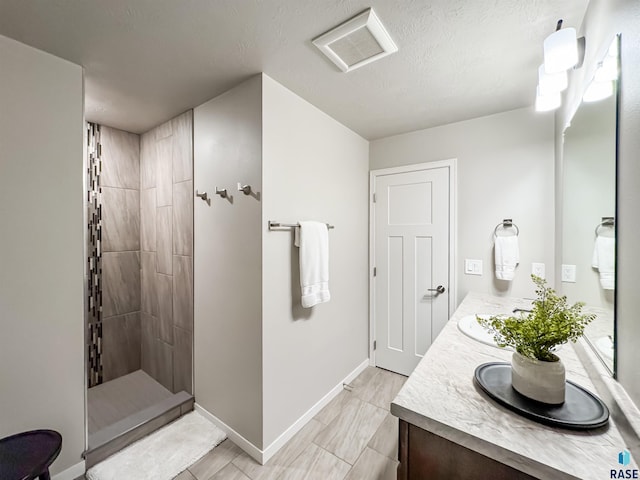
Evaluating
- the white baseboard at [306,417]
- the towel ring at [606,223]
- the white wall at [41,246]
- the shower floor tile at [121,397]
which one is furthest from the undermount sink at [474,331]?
the shower floor tile at [121,397]

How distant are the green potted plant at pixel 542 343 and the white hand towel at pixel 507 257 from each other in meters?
1.36

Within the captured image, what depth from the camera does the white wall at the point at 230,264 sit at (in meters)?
1.72

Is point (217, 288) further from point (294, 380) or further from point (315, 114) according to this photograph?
point (315, 114)

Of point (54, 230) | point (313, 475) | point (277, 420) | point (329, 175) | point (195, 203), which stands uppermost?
point (329, 175)

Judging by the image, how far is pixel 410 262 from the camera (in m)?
2.63

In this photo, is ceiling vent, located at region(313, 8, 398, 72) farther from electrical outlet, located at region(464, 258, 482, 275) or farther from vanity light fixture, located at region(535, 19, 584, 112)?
electrical outlet, located at region(464, 258, 482, 275)

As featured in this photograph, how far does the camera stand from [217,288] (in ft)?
6.43

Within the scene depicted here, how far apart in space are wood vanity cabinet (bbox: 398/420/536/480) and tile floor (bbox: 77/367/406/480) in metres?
0.99

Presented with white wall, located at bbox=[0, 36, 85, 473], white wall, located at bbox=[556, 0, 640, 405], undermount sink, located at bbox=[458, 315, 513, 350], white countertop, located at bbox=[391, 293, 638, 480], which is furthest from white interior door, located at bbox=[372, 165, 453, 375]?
white wall, located at bbox=[0, 36, 85, 473]

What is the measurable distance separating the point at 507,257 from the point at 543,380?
1.54 meters

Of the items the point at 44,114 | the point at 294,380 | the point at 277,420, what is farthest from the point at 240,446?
the point at 44,114

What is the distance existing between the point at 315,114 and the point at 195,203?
1.16m

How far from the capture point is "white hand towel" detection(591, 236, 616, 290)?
88 cm

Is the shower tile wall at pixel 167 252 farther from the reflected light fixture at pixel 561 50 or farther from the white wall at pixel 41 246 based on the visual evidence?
the reflected light fixture at pixel 561 50
